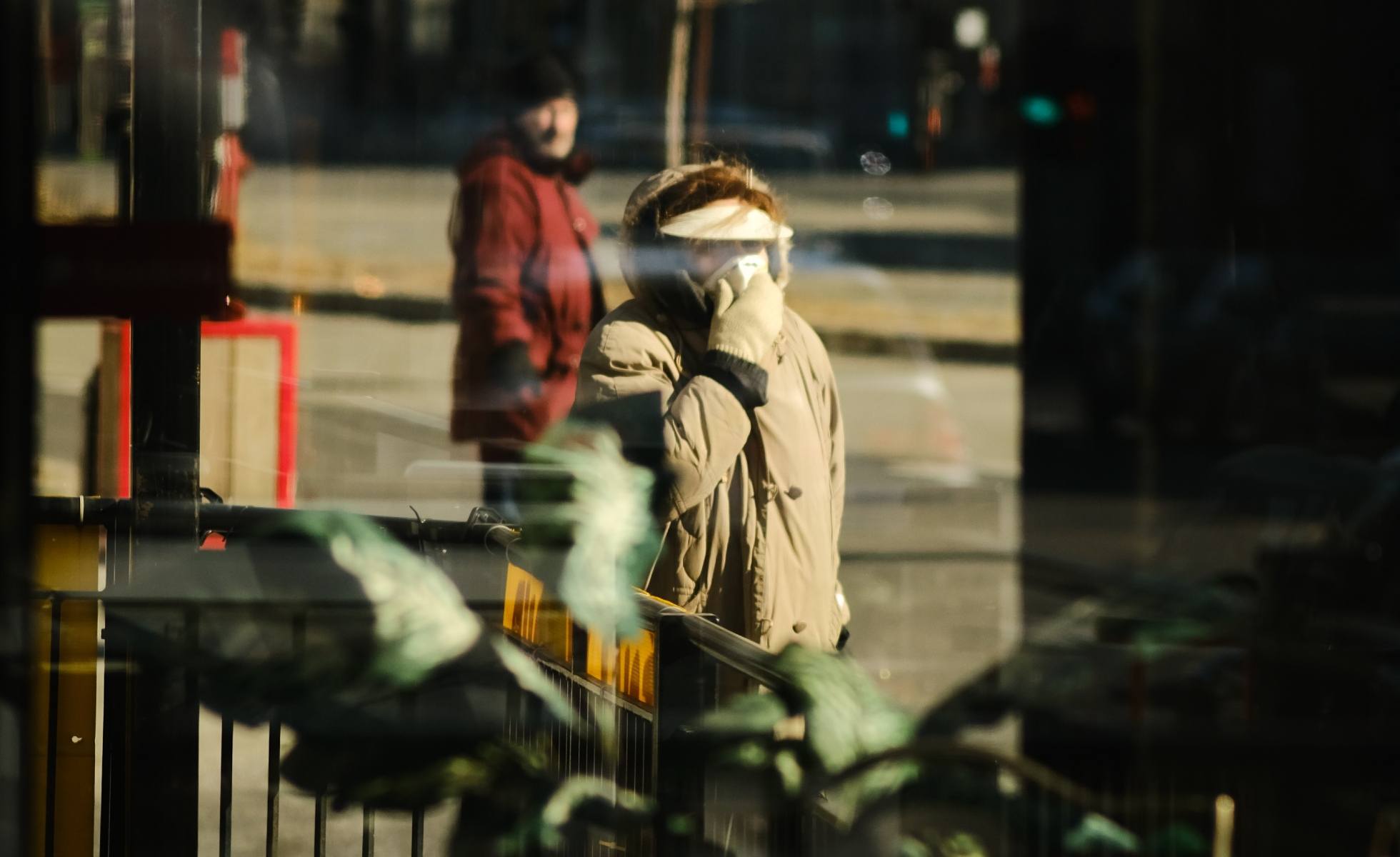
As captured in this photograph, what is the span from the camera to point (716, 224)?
3406 mm

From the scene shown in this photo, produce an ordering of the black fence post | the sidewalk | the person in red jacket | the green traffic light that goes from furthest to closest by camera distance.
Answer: the sidewalk < the green traffic light < the person in red jacket < the black fence post

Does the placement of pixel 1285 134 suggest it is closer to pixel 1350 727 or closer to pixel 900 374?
pixel 900 374

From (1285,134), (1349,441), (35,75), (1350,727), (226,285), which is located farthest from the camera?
(1285,134)

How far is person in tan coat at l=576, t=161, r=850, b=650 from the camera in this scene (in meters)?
3.27

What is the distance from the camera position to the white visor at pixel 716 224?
340cm

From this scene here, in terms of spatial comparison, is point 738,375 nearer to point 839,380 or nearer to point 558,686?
point 558,686

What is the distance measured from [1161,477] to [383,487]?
25.5 feet

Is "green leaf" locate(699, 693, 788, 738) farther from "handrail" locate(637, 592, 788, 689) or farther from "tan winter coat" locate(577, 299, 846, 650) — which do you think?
"tan winter coat" locate(577, 299, 846, 650)

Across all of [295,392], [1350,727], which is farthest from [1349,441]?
[295,392]

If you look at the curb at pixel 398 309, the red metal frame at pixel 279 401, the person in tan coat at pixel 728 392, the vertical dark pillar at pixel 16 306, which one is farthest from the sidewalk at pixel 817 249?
the vertical dark pillar at pixel 16 306

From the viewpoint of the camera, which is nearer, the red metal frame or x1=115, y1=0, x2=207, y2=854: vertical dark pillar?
x1=115, y1=0, x2=207, y2=854: vertical dark pillar

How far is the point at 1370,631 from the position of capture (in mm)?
4980

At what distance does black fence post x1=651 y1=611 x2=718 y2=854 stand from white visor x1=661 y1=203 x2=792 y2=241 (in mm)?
830

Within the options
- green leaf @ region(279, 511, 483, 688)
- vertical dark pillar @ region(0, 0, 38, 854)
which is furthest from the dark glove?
vertical dark pillar @ region(0, 0, 38, 854)
